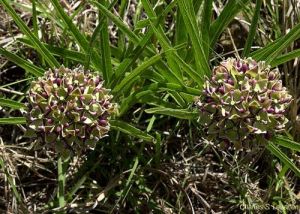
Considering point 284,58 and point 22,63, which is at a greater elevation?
point 22,63

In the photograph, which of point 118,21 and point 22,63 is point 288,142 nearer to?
point 118,21

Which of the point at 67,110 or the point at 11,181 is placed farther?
the point at 11,181

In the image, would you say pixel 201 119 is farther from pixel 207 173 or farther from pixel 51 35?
pixel 51 35

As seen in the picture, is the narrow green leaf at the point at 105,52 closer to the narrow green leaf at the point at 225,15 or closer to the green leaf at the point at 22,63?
the green leaf at the point at 22,63

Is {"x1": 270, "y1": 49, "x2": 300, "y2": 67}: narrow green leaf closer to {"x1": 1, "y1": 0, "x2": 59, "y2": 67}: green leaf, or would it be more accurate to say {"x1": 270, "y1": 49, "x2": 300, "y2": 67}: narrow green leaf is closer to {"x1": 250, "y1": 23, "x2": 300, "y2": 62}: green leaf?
{"x1": 250, "y1": 23, "x2": 300, "y2": 62}: green leaf

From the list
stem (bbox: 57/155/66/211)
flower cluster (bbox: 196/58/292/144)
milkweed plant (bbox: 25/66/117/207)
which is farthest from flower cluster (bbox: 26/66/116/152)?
stem (bbox: 57/155/66/211)

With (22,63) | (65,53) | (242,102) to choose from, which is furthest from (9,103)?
(242,102)

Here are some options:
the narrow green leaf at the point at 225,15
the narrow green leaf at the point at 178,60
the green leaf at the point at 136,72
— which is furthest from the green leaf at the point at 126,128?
the narrow green leaf at the point at 225,15

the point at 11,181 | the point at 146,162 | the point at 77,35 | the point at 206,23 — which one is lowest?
the point at 146,162
